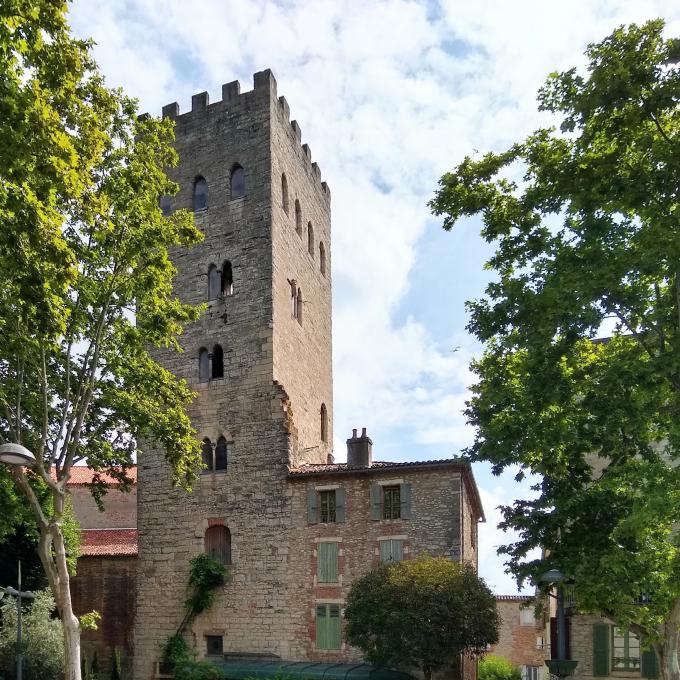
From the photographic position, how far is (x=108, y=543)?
33406mm

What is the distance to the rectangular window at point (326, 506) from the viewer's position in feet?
86.3

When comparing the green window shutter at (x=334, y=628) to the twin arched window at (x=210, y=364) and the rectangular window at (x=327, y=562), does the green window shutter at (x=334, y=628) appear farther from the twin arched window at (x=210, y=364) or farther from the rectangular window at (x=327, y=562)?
the twin arched window at (x=210, y=364)

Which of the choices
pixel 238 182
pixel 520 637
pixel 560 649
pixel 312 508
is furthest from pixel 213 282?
pixel 520 637

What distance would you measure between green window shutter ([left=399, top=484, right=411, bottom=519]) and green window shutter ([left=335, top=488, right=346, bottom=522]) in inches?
77.9

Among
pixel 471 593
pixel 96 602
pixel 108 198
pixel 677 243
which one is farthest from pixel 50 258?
pixel 96 602

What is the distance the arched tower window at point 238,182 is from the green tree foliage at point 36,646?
15.9m

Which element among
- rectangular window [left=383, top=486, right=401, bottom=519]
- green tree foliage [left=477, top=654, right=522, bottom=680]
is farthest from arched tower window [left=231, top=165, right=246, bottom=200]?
green tree foliage [left=477, top=654, right=522, bottom=680]

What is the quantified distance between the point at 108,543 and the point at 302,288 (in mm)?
13283

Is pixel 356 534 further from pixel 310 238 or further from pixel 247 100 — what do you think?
pixel 247 100

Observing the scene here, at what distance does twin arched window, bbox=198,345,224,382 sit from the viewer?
96.4 feet

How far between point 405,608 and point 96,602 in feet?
44.0

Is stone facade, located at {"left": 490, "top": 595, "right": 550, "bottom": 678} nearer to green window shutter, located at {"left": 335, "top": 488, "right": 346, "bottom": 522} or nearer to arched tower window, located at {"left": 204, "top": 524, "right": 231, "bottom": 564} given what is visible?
green window shutter, located at {"left": 335, "top": 488, "right": 346, "bottom": 522}

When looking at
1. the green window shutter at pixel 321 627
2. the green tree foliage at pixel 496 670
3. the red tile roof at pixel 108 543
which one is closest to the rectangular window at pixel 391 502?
the green window shutter at pixel 321 627

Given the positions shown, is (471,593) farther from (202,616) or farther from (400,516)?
(202,616)
